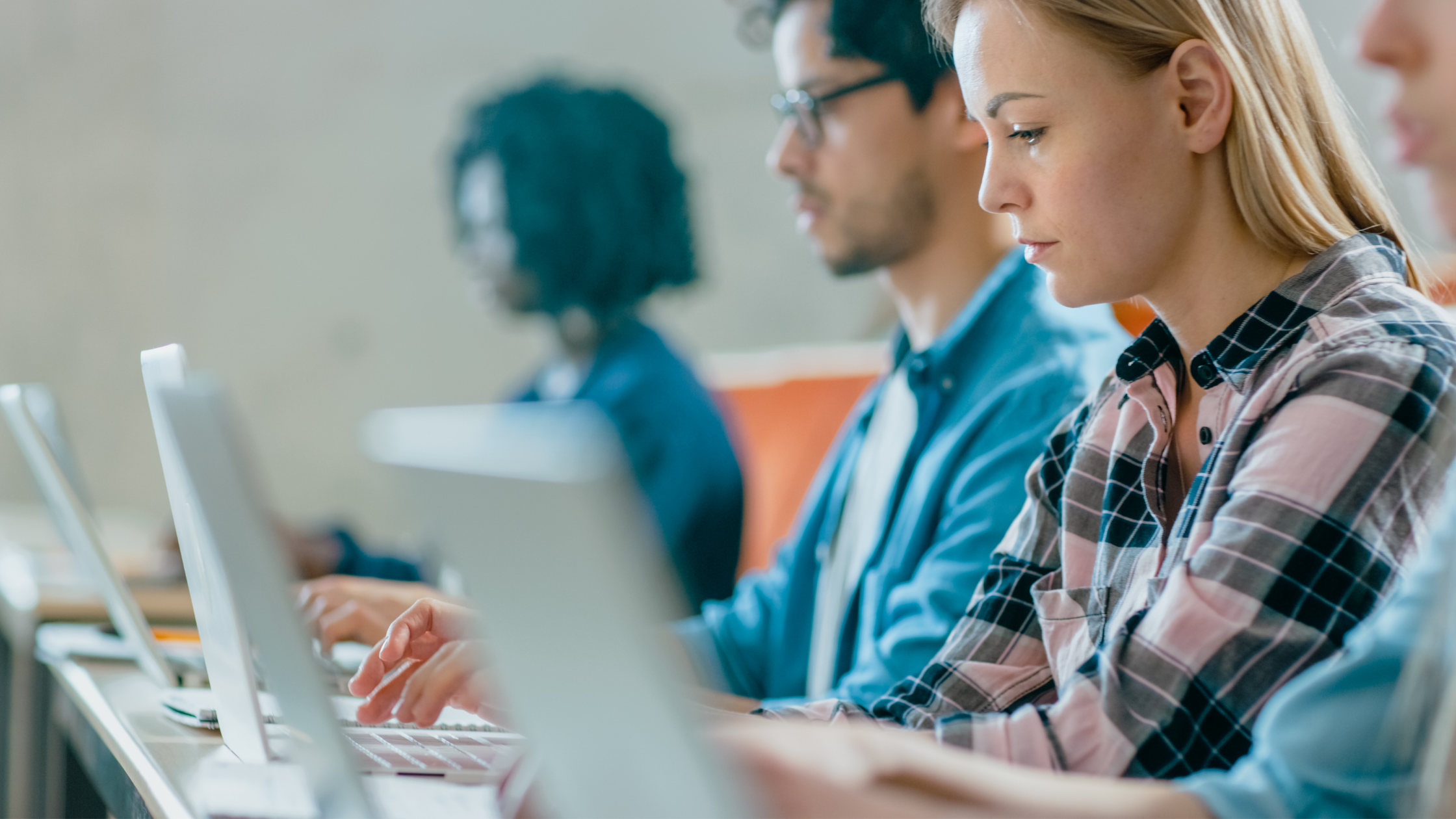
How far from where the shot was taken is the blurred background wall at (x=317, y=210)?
9.48 feet

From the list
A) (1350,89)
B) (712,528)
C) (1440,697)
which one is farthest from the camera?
(1350,89)

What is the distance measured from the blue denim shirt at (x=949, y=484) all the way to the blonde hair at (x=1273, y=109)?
237 millimetres

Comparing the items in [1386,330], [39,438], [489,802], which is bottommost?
[489,802]

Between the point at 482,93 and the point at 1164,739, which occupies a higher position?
the point at 482,93

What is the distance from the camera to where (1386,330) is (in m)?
0.58

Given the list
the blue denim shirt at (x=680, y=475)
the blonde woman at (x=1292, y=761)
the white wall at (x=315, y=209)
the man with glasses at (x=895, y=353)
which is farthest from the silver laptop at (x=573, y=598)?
the white wall at (x=315, y=209)

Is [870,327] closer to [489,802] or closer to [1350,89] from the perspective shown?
[1350,89]

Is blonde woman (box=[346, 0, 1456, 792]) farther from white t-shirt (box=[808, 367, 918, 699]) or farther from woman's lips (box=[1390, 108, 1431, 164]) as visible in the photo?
white t-shirt (box=[808, 367, 918, 699])

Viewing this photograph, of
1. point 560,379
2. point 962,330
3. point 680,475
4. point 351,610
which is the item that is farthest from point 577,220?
point 351,610

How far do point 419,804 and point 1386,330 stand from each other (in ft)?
1.73

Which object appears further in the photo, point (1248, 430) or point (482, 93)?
point (482, 93)

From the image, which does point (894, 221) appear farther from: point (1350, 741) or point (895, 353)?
point (1350, 741)

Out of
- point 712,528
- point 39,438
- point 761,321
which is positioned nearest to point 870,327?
point 761,321

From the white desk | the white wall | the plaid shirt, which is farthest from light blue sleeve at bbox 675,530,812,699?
the white wall
